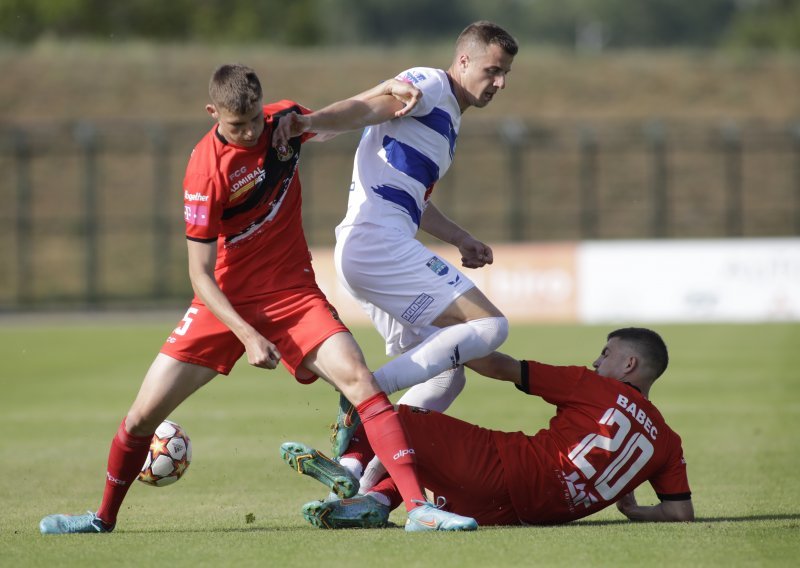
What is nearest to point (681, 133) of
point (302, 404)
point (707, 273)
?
point (707, 273)

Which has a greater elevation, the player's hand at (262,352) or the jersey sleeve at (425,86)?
the jersey sleeve at (425,86)

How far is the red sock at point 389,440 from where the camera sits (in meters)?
5.66

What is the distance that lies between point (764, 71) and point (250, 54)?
19.2m

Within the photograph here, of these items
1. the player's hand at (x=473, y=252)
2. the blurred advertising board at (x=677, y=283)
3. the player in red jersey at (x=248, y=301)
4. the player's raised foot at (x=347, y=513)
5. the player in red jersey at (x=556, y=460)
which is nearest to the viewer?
the player in red jersey at (x=248, y=301)

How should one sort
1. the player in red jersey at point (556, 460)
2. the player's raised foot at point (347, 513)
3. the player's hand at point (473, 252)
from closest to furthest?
the player's raised foot at point (347, 513) < the player in red jersey at point (556, 460) < the player's hand at point (473, 252)

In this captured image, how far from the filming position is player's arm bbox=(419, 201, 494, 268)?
6.77m

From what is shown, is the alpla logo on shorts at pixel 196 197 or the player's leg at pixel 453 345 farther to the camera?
the player's leg at pixel 453 345

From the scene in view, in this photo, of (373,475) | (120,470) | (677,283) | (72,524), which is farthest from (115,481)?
(677,283)

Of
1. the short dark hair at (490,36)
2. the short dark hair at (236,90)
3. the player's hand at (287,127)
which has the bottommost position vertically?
the player's hand at (287,127)

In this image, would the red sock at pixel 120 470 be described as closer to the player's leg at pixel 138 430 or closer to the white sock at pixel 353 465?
the player's leg at pixel 138 430

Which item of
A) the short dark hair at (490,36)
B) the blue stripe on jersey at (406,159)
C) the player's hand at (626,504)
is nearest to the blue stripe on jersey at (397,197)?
the blue stripe on jersey at (406,159)

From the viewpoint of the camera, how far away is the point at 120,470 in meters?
5.97

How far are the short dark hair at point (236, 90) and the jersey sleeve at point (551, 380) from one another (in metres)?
1.92

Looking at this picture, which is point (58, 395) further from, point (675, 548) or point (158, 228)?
point (158, 228)
